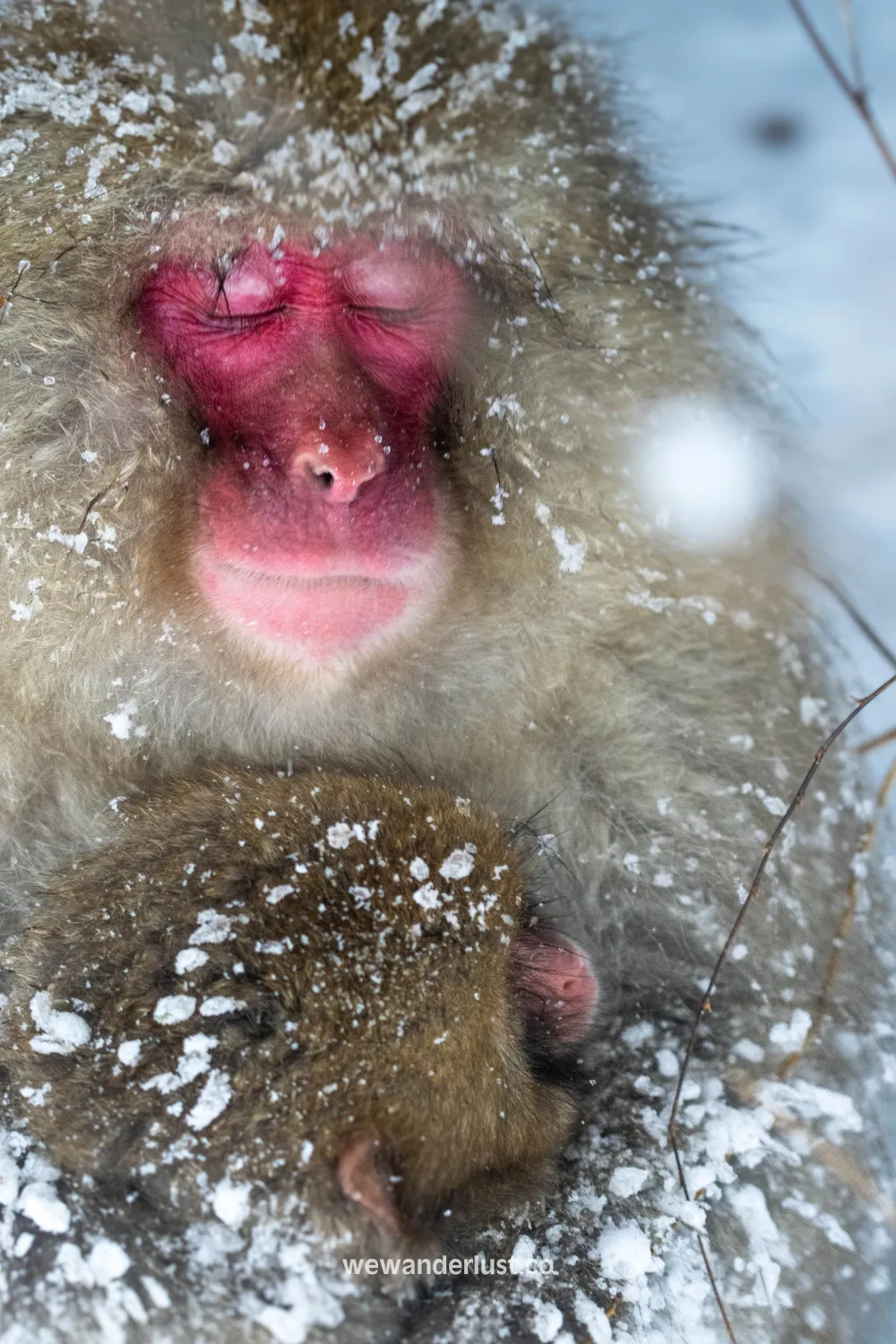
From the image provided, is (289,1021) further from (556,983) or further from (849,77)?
(849,77)

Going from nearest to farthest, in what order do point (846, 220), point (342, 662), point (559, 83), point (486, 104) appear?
point (486, 104) → point (559, 83) → point (342, 662) → point (846, 220)

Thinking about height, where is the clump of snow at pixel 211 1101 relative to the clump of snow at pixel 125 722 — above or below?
below

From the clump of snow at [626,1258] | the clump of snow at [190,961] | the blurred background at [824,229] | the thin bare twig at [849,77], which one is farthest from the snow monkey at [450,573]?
the thin bare twig at [849,77]

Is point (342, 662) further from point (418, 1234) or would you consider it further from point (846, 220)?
point (846, 220)

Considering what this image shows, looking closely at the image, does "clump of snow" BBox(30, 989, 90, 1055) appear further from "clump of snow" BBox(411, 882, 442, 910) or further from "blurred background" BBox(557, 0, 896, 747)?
"blurred background" BBox(557, 0, 896, 747)

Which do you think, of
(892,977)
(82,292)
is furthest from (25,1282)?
(892,977)

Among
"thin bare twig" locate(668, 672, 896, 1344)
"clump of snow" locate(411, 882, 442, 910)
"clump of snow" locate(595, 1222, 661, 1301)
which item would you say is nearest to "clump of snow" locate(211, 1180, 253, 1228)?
"clump of snow" locate(411, 882, 442, 910)

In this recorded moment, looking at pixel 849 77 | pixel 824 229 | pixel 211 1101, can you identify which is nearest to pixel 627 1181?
pixel 211 1101

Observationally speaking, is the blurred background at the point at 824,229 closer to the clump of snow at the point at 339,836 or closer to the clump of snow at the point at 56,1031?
the clump of snow at the point at 339,836
